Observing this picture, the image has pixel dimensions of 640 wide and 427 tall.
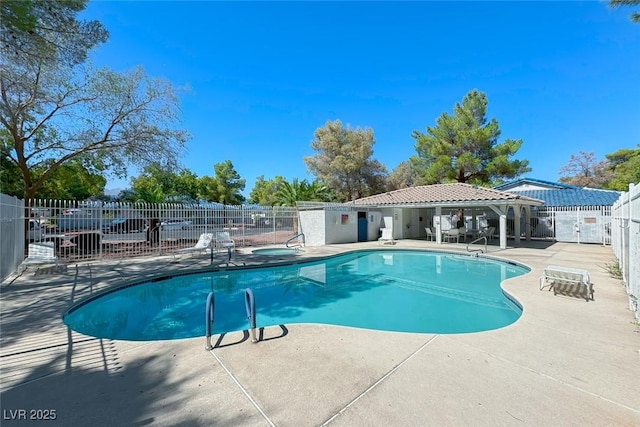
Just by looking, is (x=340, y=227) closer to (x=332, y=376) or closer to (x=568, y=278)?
(x=568, y=278)

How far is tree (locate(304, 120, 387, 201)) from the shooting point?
29.1 metres

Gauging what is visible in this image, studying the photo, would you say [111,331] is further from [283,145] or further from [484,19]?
[283,145]

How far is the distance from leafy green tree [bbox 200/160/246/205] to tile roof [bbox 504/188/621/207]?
37.1 m

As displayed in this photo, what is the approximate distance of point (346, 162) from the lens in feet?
94.7

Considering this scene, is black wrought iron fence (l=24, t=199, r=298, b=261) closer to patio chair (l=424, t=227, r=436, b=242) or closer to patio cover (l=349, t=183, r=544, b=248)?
patio cover (l=349, t=183, r=544, b=248)

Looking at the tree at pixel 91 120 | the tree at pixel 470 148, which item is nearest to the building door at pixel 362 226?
the tree at pixel 470 148

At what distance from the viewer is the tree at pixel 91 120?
35.9 feet

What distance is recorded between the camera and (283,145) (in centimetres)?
3581

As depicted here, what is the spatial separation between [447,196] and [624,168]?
28455 millimetres

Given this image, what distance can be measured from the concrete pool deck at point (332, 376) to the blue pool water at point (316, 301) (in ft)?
5.07

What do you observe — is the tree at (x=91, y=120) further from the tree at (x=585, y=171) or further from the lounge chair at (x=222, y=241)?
the tree at (x=585, y=171)

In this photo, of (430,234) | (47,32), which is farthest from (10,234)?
(430,234)

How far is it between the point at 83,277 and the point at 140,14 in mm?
9565

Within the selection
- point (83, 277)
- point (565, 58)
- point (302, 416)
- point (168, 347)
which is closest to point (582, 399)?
point (302, 416)
